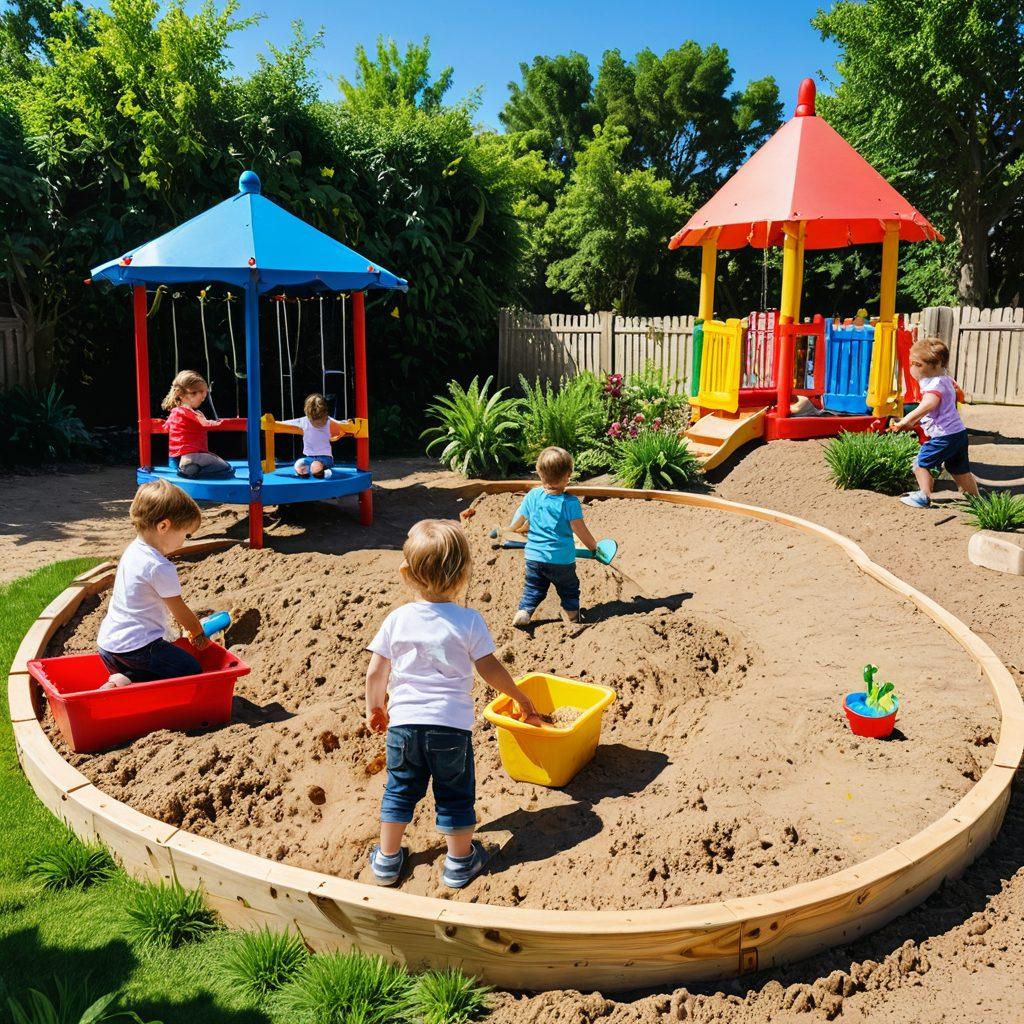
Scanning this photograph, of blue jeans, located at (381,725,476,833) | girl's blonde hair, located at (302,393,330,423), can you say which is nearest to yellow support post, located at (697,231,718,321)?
girl's blonde hair, located at (302,393,330,423)

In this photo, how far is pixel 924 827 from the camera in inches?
123

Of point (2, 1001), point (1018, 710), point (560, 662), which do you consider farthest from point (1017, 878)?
point (2, 1001)

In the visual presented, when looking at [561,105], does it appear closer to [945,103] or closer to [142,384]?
[945,103]

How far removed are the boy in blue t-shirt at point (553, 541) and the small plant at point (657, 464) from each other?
11.9 feet

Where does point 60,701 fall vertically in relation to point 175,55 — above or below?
below

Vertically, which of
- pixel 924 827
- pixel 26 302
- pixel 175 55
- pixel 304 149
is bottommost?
pixel 924 827

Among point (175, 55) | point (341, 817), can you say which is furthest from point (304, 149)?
point (341, 817)

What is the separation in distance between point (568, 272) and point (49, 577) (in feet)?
96.0

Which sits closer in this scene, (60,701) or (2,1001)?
(2,1001)

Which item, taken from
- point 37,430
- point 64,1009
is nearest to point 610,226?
point 37,430

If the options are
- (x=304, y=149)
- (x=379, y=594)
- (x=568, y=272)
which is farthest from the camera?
(x=568, y=272)

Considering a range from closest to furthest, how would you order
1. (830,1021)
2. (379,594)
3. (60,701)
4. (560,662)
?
(830,1021) < (60,701) < (560,662) < (379,594)

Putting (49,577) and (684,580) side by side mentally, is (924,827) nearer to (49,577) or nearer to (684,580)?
(684,580)

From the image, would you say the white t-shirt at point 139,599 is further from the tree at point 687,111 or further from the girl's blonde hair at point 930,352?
the tree at point 687,111
